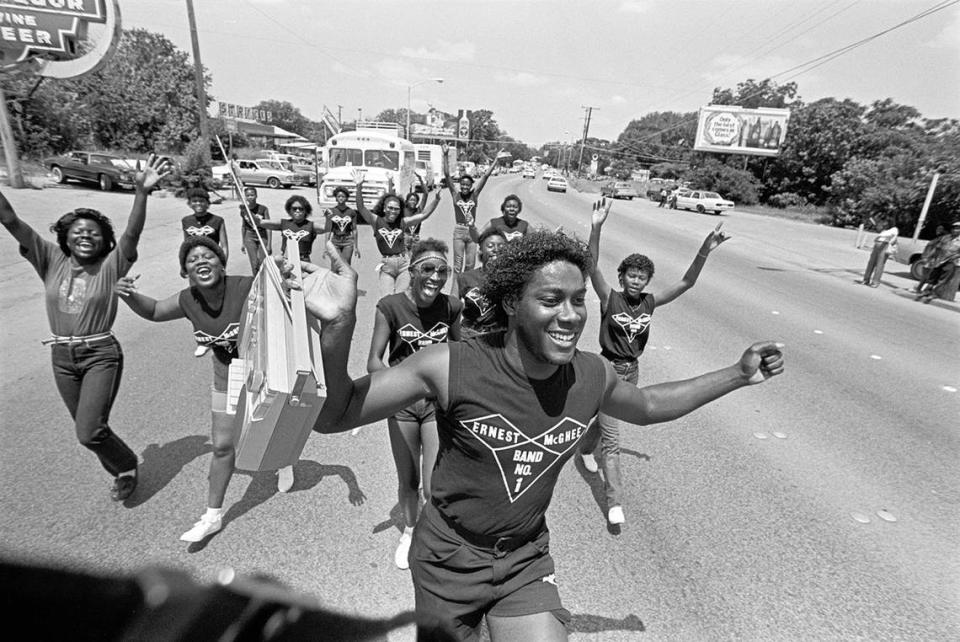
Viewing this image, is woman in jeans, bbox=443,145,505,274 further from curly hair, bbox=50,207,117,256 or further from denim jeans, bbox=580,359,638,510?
curly hair, bbox=50,207,117,256

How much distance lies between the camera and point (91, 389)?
10.9 feet

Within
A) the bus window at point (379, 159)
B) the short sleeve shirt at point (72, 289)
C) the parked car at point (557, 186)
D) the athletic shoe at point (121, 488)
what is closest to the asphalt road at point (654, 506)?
the athletic shoe at point (121, 488)

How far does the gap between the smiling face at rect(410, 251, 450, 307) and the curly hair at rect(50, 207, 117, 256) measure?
6.42 ft

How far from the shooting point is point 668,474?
13.8ft

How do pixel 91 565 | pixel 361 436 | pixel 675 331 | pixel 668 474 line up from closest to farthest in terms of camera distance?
pixel 91 565
pixel 668 474
pixel 361 436
pixel 675 331

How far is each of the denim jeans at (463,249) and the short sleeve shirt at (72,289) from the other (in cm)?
511

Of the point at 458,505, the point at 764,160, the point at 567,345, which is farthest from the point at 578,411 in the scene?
the point at 764,160

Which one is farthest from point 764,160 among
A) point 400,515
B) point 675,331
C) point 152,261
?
point 400,515

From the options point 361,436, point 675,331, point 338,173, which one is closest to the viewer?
point 361,436

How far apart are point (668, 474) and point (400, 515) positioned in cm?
214

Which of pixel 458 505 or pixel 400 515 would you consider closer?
pixel 458 505

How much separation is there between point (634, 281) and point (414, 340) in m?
1.68

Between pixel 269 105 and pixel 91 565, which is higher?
pixel 269 105

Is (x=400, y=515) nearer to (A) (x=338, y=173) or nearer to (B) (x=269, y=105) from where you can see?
(A) (x=338, y=173)
